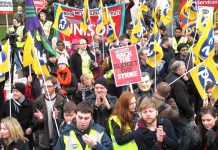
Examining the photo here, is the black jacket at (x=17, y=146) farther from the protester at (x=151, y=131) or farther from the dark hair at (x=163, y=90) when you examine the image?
the dark hair at (x=163, y=90)

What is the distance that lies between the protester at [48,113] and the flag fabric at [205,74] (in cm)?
219

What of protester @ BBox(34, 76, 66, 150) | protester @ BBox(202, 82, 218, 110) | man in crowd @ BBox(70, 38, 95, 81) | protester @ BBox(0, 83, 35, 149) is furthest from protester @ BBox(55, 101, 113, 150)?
man in crowd @ BBox(70, 38, 95, 81)

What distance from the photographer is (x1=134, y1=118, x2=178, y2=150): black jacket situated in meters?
5.75

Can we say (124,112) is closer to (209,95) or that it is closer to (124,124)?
(124,124)

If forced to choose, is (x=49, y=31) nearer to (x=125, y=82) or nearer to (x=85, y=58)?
(x=85, y=58)

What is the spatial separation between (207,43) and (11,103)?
3.27 metres

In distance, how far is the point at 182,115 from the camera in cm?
786

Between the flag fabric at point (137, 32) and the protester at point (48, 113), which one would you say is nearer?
the protester at point (48, 113)

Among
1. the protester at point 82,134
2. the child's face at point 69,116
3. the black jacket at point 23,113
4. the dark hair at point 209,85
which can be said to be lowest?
the black jacket at point 23,113

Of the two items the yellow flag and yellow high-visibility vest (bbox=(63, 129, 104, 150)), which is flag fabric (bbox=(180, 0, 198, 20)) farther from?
yellow high-visibility vest (bbox=(63, 129, 104, 150))

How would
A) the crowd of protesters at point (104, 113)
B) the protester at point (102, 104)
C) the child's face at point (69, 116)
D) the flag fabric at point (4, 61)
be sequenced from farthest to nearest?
the flag fabric at point (4, 61)
the protester at point (102, 104)
the child's face at point (69, 116)
the crowd of protesters at point (104, 113)

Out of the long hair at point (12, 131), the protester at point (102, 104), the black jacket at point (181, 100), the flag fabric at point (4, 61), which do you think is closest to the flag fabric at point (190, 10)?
the black jacket at point (181, 100)

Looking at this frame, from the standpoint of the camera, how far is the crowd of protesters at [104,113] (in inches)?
223

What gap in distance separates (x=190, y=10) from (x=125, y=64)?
667 cm
